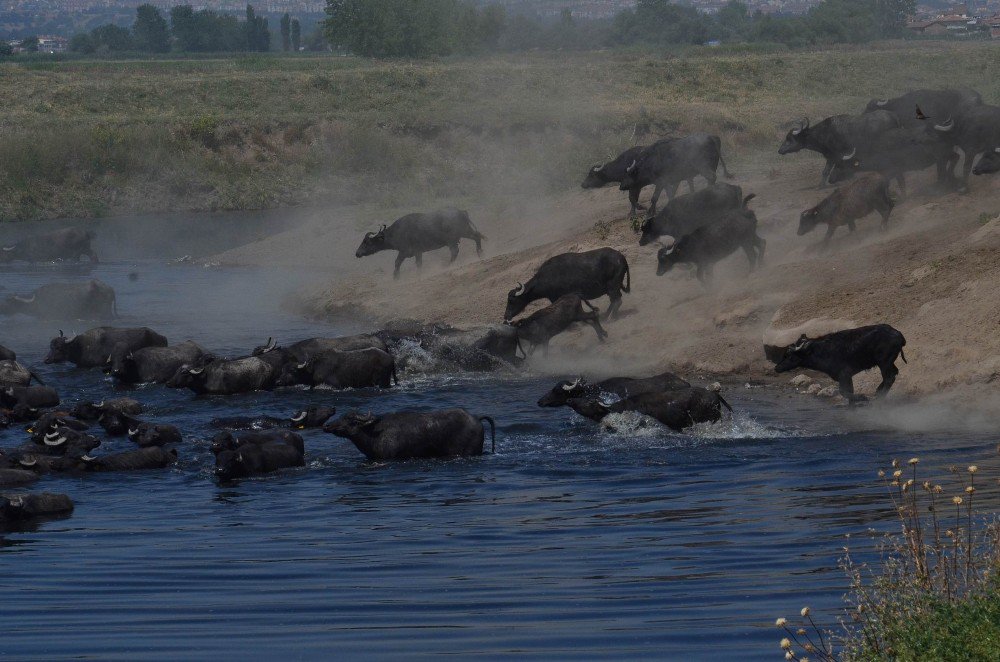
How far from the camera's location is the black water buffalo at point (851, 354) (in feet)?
58.4

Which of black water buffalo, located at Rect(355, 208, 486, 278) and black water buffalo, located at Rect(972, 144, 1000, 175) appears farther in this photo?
black water buffalo, located at Rect(355, 208, 486, 278)

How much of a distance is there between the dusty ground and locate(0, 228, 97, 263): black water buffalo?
11.9 meters

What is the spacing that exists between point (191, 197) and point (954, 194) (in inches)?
1478

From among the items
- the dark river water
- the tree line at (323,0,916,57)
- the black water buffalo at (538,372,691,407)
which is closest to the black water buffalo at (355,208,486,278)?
Answer: the dark river water

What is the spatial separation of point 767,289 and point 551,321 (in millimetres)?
3452

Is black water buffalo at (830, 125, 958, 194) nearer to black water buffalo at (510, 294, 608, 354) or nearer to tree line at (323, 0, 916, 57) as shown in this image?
black water buffalo at (510, 294, 608, 354)

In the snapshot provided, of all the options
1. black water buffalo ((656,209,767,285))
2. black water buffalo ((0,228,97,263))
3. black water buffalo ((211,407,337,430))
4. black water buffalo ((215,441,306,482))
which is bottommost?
black water buffalo ((0,228,97,263))

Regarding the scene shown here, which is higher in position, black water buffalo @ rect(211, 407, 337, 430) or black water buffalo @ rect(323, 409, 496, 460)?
black water buffalo @ rect(323, 409, 496, 460)

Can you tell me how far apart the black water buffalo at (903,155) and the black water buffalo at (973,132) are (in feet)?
0.72

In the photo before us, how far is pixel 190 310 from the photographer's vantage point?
3127cm

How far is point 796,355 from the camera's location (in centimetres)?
1831

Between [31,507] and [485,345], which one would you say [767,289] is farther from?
[31,507]

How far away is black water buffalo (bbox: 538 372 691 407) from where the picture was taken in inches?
701

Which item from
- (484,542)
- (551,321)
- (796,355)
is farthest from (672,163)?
(484,542)
